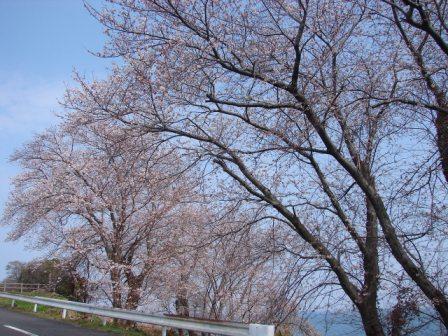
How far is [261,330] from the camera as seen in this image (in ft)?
25.3

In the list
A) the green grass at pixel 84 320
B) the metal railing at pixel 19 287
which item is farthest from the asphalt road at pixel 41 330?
the metal railing at pixel 19 287

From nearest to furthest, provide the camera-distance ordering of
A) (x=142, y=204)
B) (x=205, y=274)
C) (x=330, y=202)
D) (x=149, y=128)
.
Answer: (x=149, y=128), (x=330, y=202), (x=142, y=204), (x=205, y=274)

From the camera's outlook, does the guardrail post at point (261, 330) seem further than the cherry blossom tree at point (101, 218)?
No

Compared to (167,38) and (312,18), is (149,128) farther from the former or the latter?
(312,18)

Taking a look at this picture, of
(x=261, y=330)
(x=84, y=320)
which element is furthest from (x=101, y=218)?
(x=261, y=330)

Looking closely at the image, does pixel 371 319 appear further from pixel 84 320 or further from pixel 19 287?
pixel 19 287

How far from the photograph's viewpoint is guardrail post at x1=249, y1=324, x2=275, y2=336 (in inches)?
300

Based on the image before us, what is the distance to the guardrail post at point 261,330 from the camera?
7.62 metres

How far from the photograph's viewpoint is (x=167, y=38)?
10391 millimetres

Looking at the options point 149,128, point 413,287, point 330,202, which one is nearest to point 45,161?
point 149,128

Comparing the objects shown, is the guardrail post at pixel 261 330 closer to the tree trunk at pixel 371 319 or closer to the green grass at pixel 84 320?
the tree trunk at pixel 371 319

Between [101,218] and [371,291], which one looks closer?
[371,291]

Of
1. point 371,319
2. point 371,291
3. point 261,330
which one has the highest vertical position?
point 371,291

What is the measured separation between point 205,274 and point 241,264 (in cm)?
1055
